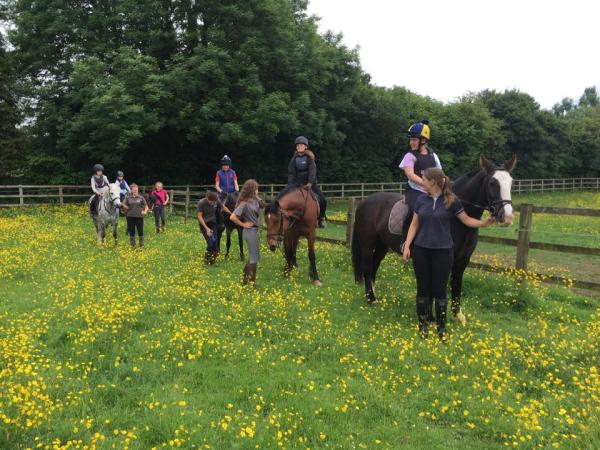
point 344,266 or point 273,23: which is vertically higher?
point 273,23

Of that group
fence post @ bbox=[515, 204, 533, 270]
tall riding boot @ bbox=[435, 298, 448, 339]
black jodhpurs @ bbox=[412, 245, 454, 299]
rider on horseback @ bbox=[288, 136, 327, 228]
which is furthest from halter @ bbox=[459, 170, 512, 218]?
rider on horseback @ bbox=[288, 136, 327, 228]

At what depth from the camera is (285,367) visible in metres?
5.66

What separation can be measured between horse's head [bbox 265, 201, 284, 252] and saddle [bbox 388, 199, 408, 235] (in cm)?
232

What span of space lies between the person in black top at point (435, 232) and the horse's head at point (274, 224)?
125 inches

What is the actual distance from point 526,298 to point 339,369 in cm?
A: 465

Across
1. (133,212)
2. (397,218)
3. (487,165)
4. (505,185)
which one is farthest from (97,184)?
(505,185)

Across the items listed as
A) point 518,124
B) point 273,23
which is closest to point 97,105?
point 273,23

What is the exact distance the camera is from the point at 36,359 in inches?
227

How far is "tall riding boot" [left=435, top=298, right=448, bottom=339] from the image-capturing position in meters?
6.53

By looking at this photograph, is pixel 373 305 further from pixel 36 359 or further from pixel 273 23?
pixel 273 23

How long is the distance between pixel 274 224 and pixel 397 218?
261 centimetres

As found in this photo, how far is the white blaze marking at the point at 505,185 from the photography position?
6.17 m

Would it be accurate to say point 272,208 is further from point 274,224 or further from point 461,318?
point 461,318

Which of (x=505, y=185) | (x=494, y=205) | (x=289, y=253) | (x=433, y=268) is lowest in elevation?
(x=289, y=253)
